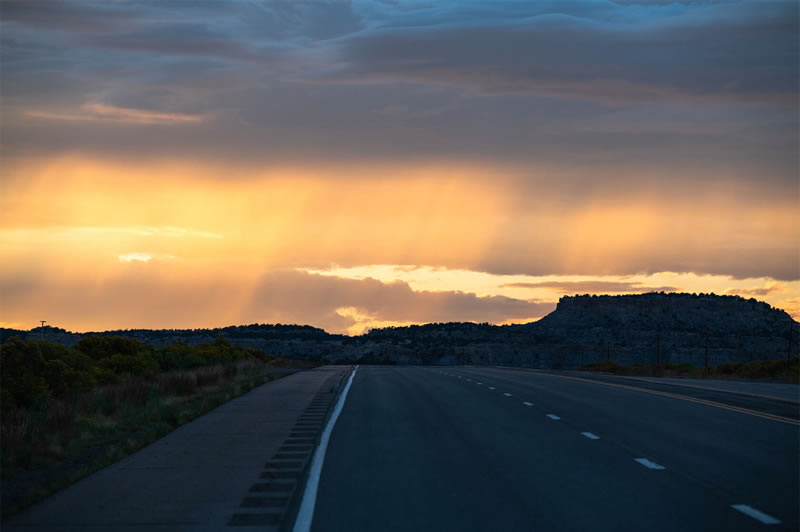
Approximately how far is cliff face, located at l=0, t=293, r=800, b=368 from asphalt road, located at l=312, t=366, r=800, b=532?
383 feet

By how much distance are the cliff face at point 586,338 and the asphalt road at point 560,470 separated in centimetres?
11660

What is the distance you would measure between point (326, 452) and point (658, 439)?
5709 mm

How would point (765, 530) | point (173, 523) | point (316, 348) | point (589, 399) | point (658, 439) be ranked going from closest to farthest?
point (765, 530) → point (173, 523) → point (658, 439) → point (589, 399) → point (316, 348)

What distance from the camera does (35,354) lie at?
23781 millimetres

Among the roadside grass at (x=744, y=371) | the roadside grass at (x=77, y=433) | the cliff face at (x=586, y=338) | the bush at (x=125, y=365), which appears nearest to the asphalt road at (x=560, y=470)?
the roadside grass at (x=77, y=433)

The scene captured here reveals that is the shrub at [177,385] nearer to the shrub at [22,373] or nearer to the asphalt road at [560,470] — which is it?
the shrub at [22,373]

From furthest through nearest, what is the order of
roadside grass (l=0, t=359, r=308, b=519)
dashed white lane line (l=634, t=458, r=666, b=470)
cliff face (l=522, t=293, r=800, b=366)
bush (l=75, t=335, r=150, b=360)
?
cliff face (l=522, t=293, r=800, b=366) < bush (l=75, t=335, r=150, b=360) < dashed white lane line (l=634, t=458, r=666, b=470) < roadside grass (l=0, t=359, r=308, b=519)

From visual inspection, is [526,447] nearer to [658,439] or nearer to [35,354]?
[658,439]

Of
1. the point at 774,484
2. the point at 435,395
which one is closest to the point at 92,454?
the point at 774,484

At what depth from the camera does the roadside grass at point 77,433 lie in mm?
12898

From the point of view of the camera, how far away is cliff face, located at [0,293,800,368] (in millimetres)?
142375

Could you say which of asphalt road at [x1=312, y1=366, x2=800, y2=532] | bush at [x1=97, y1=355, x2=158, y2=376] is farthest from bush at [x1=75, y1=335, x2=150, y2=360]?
asphalt road at [x1=312, y1=366, x2=800, y2=532]

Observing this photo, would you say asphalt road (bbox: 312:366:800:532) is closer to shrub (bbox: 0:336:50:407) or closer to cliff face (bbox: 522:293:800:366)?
shrub (bbox: 0:336:50:407)

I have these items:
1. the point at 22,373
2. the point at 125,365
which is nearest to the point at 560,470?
the point at 22,373
